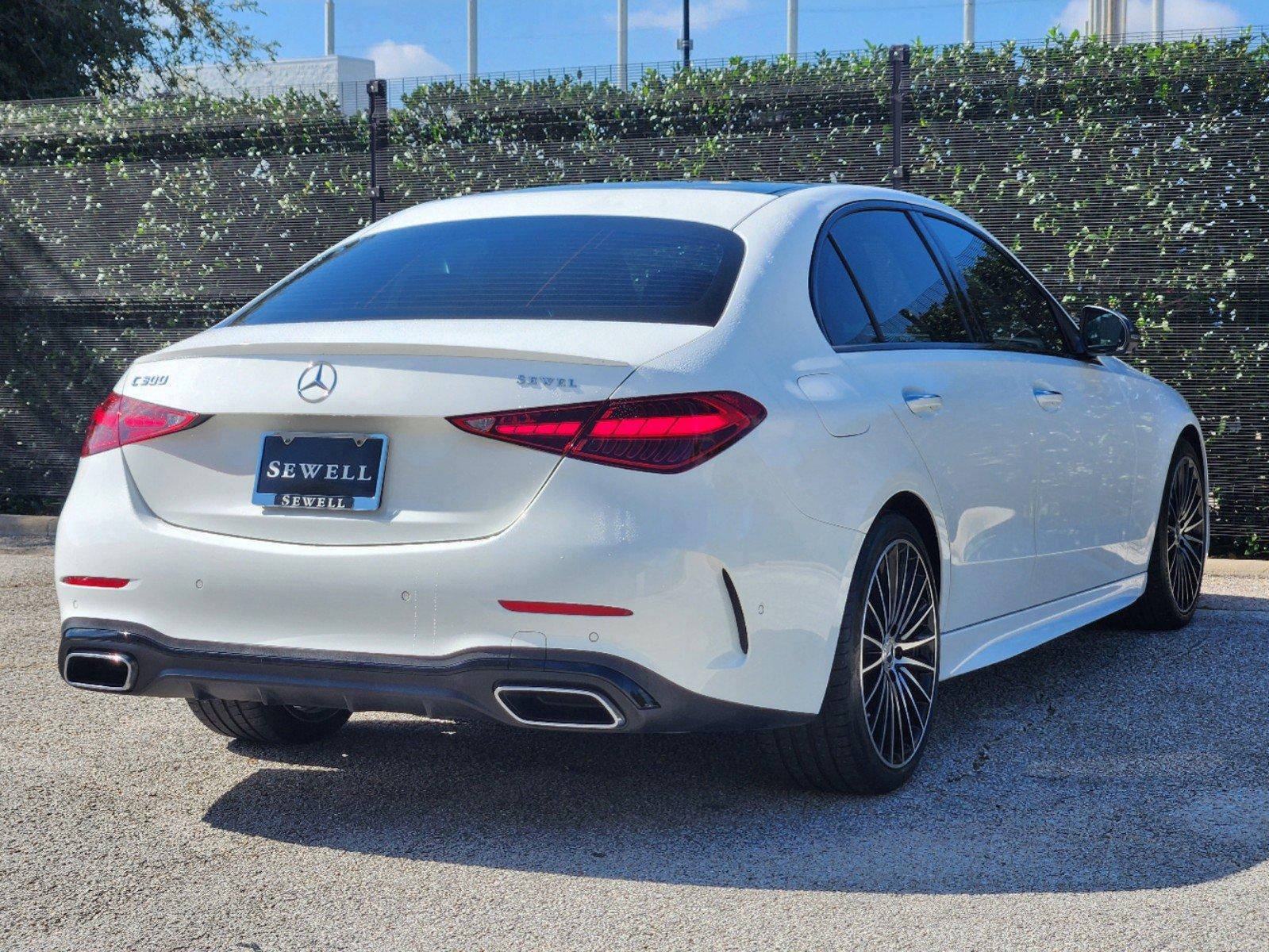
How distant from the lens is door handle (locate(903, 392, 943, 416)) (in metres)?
4.37

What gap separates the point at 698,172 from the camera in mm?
9609

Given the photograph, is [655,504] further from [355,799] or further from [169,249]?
[169,249]

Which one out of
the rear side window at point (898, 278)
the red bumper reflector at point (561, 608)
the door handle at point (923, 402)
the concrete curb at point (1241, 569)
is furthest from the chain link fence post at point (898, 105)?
the red bumper reflector at point (561, 608)

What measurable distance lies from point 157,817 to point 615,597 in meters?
1.51

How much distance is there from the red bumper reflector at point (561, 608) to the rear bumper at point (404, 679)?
0.09 m

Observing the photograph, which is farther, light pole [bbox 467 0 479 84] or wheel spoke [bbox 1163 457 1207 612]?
light pole [bbox 467 0 479 84]

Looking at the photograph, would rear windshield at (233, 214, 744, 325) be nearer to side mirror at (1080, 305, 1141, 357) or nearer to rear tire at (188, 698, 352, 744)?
rear tire at (188, 698, 352, 744)

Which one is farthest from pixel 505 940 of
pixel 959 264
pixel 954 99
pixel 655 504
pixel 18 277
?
pixel 18 277

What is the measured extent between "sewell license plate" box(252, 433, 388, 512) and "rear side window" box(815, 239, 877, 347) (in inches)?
50.5

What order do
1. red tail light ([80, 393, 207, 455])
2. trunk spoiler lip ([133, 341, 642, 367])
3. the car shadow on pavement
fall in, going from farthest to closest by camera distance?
red tail light ([80, 393, 207, 455]) < the car shadow on pavement < trunk spoiler lip ([133, 341, 642, 367])

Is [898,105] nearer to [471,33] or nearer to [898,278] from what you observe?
[898,278]

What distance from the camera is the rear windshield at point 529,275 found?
393cm

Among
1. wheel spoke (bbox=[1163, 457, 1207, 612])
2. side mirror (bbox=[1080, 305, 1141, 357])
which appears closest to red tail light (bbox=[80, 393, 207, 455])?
side mirror (bbox=[1080, 305, 1141, 357])

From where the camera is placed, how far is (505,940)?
127 inches
